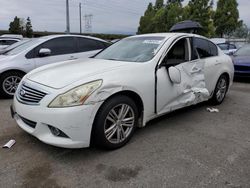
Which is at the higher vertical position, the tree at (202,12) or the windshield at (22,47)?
the tree at (202,12)

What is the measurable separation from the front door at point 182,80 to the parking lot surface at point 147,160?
430 millimetres

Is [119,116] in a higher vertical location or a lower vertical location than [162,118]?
higher

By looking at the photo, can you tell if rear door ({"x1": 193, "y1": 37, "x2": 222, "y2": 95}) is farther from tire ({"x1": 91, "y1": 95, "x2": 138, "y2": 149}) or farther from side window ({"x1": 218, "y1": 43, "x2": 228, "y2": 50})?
side window ({"x1": 218, "y1": 43, "x2": 228, "y2": 50})

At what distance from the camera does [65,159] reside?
A: 309 cm

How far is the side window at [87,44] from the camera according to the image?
6966 mm

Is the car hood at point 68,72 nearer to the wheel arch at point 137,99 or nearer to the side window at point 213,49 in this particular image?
the wheel arch at point 137,99

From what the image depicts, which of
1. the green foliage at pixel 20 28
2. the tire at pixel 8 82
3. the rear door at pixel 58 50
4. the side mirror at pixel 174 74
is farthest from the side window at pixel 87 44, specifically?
the green foliage at pixel 20 28

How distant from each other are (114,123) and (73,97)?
2.12 feet

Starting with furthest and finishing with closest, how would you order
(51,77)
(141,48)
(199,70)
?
(199,70) < (141,48) < (51,77)

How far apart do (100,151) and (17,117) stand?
1.20 metres

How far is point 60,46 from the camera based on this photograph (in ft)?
21.8

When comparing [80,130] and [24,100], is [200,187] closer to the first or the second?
[80,130]

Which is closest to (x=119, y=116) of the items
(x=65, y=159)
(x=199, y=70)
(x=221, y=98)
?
(x=65, y=159)

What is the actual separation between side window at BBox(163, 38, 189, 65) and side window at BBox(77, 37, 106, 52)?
3320 millimetres
